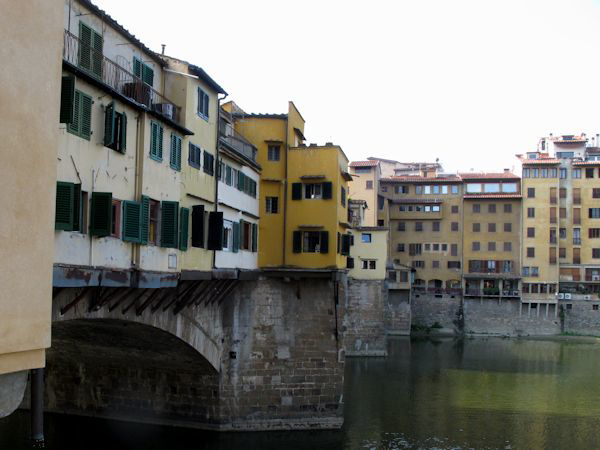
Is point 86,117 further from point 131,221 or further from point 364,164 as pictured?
point 364,164

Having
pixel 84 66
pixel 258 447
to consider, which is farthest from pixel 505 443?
pixel 84 66

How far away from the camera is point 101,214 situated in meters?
13.1

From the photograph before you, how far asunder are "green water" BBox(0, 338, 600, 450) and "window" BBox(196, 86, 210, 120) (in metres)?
11.9

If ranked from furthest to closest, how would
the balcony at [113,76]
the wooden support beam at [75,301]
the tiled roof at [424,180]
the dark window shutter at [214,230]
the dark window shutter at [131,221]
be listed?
the tiled roof at [424,180] < the dark window shutter at [214,230] < the dark window shutter at [131,221] < the balcony at [113,76] < the wooden support beam at [75,301]

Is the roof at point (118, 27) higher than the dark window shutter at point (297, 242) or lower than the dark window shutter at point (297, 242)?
higher

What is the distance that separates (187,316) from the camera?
20797 millimetres

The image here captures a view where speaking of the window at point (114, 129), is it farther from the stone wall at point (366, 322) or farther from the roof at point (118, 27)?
the stone wall at point (366, 322)

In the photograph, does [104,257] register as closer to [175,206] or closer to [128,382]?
[175,206]

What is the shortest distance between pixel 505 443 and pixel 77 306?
1841 centimetres

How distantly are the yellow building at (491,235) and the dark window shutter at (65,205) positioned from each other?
61.5 metres

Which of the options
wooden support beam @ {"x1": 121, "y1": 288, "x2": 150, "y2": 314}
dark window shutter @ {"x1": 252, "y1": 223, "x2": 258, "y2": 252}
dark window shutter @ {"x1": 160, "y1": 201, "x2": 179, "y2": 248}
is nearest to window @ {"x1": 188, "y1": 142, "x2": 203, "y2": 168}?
dark window shutter @ {"x1": 160, "y1": 201, "x2": 179, "y2": 248}

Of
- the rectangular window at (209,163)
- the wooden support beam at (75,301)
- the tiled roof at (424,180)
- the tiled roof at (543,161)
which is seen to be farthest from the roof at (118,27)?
the tiled roof at (543,161)

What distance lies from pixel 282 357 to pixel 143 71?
12902 mm

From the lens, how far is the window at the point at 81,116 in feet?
41.7
